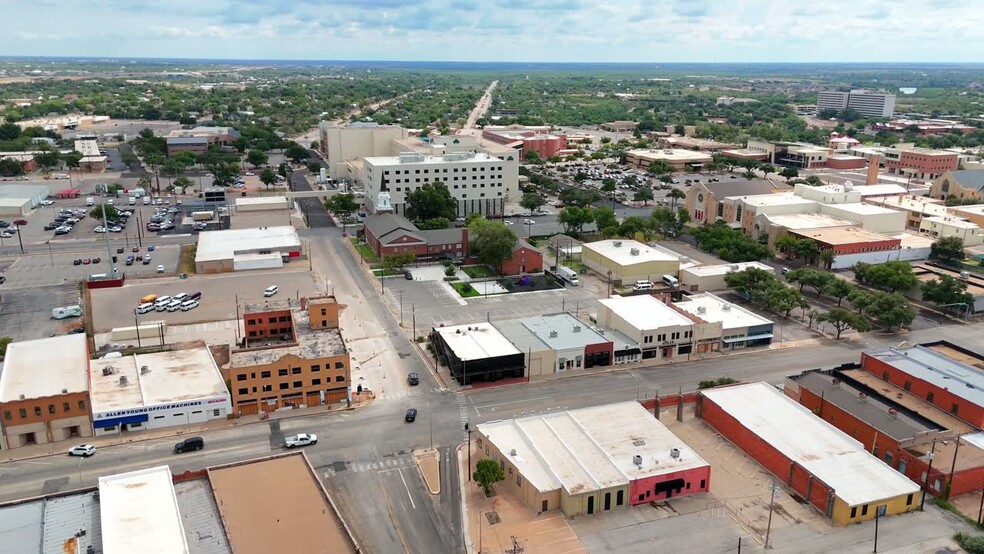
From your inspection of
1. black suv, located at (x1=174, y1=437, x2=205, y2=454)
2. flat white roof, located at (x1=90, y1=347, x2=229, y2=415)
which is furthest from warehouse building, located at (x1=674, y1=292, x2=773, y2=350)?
black suv, located at (x1=174, y1=437, x2=205, y2=454)

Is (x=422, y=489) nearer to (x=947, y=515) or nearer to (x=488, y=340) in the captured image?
(x=488, y=340)

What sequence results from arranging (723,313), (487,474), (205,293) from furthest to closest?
1. (205,293)
2. (723,313)
3. (487,474)

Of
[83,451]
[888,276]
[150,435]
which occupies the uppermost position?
[888,276]

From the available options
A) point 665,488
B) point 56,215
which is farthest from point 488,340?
point 56,215

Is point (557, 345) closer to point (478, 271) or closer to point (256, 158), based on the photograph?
point (478, 271)

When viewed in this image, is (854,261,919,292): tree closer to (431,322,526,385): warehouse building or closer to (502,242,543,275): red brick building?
(502,242,543,275): red brick building

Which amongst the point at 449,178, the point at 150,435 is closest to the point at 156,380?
the point at 150,435
